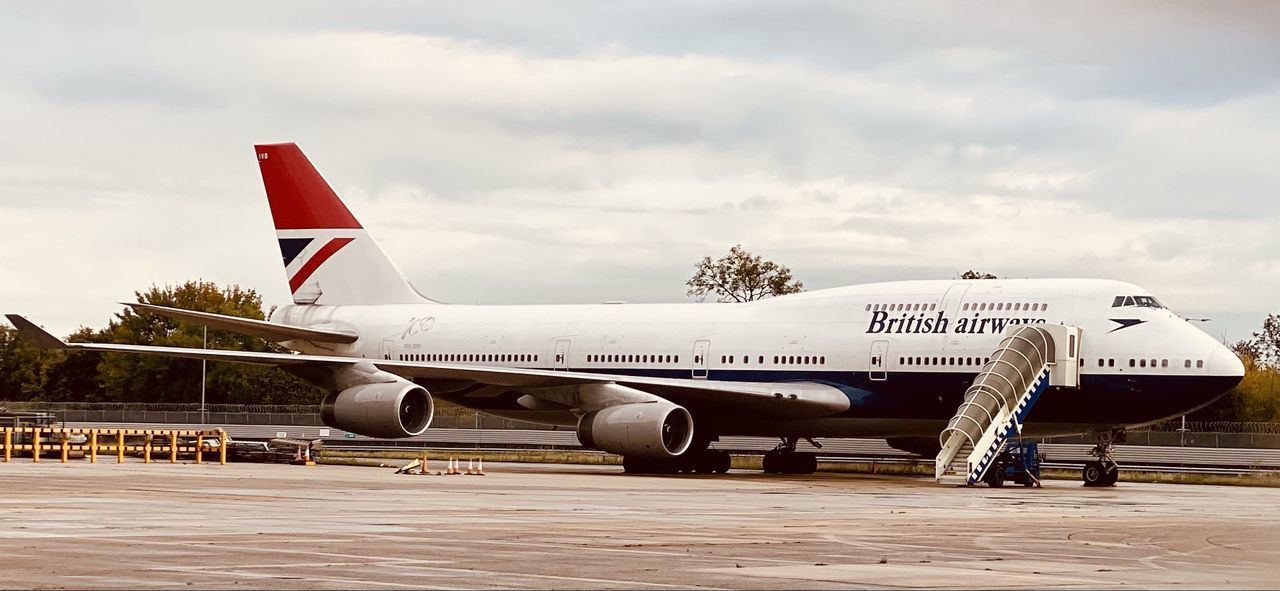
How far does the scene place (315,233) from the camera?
146 feet

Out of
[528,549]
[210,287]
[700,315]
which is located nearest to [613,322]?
[700,315]

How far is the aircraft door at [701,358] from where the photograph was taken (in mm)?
36969

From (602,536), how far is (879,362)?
64.5 feet

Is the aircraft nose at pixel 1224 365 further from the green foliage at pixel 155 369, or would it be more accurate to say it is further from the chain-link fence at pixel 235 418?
the green foliage at pixel 155 369

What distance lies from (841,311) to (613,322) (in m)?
5.87

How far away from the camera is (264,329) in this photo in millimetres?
40750

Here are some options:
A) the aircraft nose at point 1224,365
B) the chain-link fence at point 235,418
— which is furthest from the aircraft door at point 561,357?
the chain-link fence at point 235,418

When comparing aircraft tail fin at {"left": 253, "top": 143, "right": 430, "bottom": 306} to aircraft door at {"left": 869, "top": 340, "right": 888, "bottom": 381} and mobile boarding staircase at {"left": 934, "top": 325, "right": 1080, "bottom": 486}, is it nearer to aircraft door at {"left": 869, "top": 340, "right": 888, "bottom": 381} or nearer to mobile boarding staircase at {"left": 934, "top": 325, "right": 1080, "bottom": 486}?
aircraft door at {"left": 869, "top": 340, "right": 888, "bottom": 381}

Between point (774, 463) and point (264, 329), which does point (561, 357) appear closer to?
point (774, 463)

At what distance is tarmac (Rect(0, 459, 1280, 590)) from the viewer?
1117 cm

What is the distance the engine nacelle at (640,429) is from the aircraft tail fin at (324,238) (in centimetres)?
1076

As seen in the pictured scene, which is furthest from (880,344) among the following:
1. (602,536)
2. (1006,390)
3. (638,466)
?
(602,536)

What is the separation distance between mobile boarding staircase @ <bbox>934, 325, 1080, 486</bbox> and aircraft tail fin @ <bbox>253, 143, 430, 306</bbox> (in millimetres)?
17111

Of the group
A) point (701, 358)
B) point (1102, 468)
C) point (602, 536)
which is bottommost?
point (602, 536)
